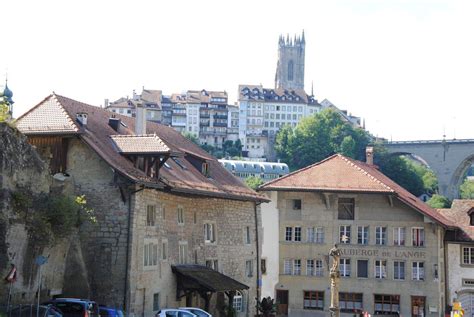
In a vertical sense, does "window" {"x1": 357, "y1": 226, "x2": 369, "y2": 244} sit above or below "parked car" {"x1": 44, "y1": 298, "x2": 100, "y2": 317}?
above

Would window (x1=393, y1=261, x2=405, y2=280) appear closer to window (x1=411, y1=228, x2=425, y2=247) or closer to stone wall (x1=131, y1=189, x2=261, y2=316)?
window (x1=411, y1=228, x2=425, y2=247)

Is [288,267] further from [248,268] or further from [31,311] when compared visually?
[31,311]

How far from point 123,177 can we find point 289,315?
22.3 m

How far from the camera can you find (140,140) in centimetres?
3172

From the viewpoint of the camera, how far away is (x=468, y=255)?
48.7 metres

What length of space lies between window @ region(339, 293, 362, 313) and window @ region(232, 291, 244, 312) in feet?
30.6

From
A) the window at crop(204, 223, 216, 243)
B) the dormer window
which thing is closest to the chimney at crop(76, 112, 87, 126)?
the window at crop(204, 223, 216, 243)

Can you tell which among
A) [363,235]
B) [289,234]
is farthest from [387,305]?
[289,234]

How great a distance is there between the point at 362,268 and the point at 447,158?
10246 cm

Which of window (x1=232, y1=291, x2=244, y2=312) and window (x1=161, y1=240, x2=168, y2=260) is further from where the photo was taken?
window (x1=232, y1=291, x2=244, y2=312)

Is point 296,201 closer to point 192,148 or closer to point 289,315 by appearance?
point 289,315

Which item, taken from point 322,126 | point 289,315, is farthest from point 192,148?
point 322,126

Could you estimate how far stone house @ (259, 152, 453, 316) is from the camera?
47938mm

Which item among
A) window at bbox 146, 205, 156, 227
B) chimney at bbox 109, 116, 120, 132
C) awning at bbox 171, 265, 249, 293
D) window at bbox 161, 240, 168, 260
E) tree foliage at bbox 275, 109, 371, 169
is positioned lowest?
awning at bbox 171, 265, 249, 293
